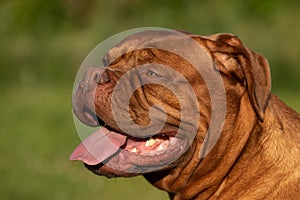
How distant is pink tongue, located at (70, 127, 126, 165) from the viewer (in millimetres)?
5227

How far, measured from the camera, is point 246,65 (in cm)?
500

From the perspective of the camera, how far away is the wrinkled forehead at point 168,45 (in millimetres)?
5188

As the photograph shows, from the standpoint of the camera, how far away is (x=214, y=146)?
201 inches

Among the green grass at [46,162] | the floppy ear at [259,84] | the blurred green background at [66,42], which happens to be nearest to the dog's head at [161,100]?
the floppy ear at [259,84]

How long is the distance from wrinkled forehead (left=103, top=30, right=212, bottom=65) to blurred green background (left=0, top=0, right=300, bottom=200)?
5244 mm

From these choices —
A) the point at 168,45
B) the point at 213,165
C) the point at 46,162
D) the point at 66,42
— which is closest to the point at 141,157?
the point at 213,165

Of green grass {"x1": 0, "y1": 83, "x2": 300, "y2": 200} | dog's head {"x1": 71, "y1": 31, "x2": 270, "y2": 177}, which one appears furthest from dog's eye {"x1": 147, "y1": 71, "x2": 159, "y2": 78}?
green grass {"x1": 0, "y1": 83, "x2": 300, "y2": 200}

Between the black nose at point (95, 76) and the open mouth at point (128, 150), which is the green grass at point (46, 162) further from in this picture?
the black nose at point (95, 76)

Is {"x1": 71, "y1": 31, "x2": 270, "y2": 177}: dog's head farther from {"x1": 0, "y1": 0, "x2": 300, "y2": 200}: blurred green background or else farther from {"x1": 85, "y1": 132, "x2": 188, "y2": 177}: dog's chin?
{"x1": 0, "y1": 0, "x2": 300, "y2": 200}: blurred green background

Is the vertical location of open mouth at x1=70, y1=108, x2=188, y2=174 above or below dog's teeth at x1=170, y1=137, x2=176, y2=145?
below

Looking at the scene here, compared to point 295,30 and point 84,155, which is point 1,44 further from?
point 84,155

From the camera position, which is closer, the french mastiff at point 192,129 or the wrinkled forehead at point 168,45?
the french mastiff at point 192,129

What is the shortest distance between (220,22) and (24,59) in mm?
3677

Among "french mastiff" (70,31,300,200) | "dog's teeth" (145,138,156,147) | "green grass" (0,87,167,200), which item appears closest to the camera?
"french mastiff" (70,31,300,200)
